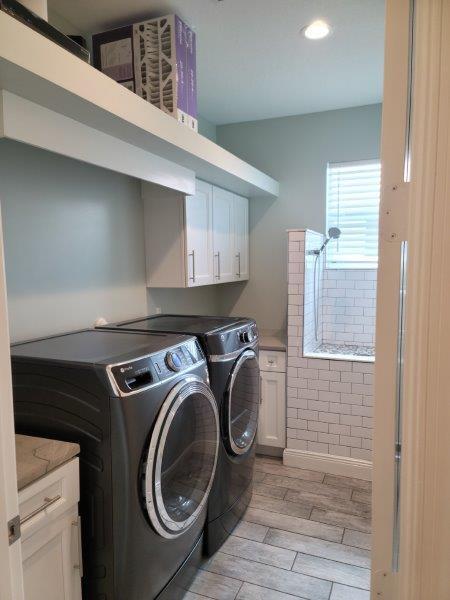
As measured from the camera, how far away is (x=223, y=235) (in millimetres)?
3164

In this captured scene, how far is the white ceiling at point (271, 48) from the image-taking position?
6.33 feet

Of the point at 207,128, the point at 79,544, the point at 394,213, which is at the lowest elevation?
the point at 79,544

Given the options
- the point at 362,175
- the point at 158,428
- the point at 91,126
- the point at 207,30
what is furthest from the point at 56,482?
the point at 362,175

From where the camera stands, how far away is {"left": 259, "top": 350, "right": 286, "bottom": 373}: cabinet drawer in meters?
3.05

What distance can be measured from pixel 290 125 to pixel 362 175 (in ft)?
2.43

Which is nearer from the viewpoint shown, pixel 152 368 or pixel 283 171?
pixel 152 368

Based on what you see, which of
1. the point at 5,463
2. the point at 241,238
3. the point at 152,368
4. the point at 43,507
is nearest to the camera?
the point at 5,463

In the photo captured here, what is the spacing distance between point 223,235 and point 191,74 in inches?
49.9

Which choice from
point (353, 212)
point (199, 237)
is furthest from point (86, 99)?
point (353, 212)

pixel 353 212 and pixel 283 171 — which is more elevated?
pixel 283 171

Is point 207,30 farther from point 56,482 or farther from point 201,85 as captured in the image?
point 56,482

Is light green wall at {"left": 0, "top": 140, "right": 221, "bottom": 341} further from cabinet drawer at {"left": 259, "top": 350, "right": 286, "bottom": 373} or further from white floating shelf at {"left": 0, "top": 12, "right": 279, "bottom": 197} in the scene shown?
cabinet drawer at {"left": 259, "top": 350, "right": 286, "bottom": 373}

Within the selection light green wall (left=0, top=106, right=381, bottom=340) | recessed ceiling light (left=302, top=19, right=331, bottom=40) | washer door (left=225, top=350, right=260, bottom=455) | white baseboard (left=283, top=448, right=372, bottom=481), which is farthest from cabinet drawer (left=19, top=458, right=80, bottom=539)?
recessed ceiling light (left=302, top=19, right=331, bottom=40)

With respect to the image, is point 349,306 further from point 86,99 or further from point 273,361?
point 86,99
